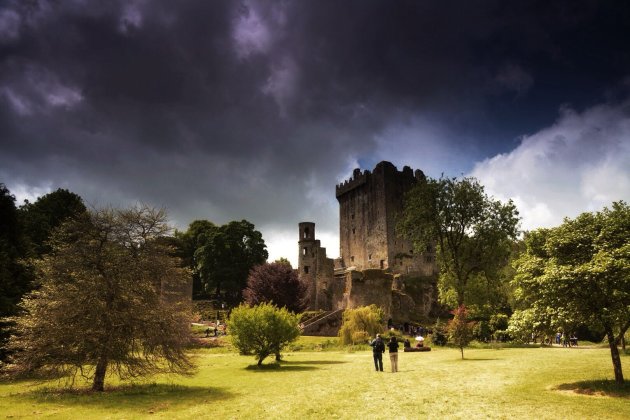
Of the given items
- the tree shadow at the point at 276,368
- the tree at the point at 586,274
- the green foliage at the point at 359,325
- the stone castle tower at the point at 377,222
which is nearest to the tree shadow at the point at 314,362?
the tree shadow at the point at 276,368

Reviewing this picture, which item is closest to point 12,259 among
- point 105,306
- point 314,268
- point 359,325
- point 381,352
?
point 105,306

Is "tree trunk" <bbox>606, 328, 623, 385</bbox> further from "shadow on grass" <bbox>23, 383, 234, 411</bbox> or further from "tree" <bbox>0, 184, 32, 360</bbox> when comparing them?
"tree" <bbox>0, 184, 32, 360</bbox>

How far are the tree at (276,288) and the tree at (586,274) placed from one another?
40155 mm

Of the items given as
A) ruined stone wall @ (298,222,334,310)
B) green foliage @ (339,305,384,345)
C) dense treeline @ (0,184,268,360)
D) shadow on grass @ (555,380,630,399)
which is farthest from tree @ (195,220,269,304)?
shadow on grass @ (555,380,630,399)

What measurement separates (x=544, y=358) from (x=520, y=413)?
13.6m

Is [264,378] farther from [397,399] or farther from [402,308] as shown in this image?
[402,308]

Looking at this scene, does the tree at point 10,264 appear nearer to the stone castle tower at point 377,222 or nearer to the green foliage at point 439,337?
the green foliage at point 439,337

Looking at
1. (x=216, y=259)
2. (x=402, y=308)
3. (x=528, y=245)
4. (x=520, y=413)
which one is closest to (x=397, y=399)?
(x=520, y=413)

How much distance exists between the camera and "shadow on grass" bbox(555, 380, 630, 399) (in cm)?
Answer: 1261

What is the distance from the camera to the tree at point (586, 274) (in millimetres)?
13016

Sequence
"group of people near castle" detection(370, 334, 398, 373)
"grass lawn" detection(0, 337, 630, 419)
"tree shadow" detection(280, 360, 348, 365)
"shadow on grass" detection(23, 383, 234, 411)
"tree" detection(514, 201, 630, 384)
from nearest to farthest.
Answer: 1. "grass lawn" detection(0, 337, 630, 419)
2. "tree" detection(514, 201, 630, 384)
3. "shadow on grass" detection(23, 383, 234, 411)
4. "group of people near castle" detection(370, 334, 398, 373)
5. "tree shadow" detection(280, 360, 348, 365)

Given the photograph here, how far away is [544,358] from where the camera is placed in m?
22.6

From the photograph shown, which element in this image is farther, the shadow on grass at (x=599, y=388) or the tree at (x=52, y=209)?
the tree at (x=52, y=209)

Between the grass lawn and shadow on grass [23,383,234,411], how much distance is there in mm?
32
